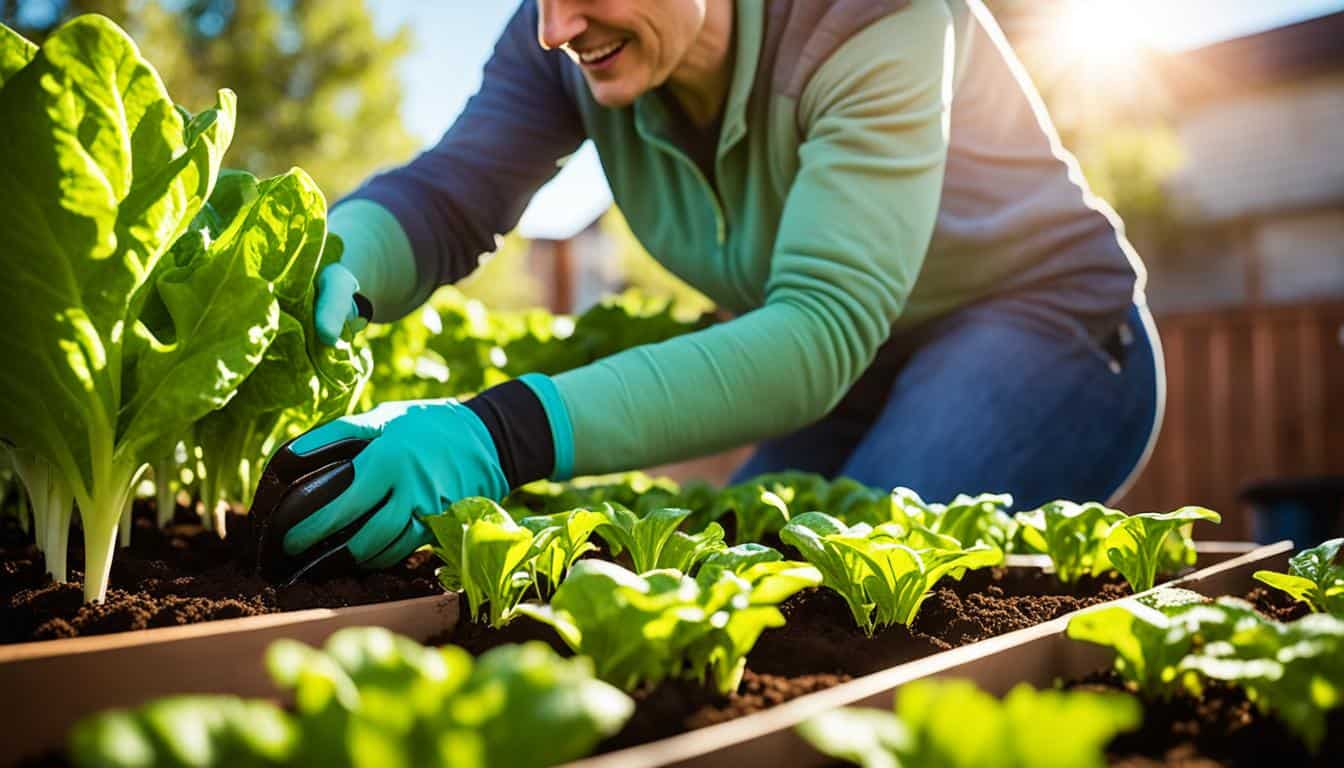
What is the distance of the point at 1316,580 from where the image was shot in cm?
98

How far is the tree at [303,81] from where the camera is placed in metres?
13.8

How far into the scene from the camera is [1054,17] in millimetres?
5062

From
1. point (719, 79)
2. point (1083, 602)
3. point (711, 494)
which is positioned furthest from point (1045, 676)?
point (719, 79)

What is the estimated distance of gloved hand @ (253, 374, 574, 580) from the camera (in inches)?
41.1

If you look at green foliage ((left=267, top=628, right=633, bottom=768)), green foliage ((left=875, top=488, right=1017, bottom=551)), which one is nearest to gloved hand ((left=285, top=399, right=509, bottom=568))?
green foliage ((left=875, top=488, right=1017, bottom=551))

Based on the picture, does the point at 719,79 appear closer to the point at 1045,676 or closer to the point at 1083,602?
the point at 1083,602

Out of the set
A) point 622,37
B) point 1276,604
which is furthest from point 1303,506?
point 622,37

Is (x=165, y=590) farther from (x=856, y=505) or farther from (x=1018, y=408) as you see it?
(x=1018, y=408)

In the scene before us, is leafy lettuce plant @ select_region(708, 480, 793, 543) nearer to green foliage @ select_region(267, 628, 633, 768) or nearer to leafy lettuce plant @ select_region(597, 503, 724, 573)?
leafy lettuce plant @ select_region(597, 503, 724, 573)

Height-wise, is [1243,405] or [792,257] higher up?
[792,257]

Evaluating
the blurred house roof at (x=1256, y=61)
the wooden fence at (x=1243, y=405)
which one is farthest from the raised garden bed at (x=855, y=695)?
the blurred house roof at (x=1256, y=61)

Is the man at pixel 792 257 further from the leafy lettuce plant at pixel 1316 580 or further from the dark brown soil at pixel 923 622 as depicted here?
the leafy lettuce plant at pixel 1316 580

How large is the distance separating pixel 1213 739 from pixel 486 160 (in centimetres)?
175

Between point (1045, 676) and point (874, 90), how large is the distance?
1010mm
